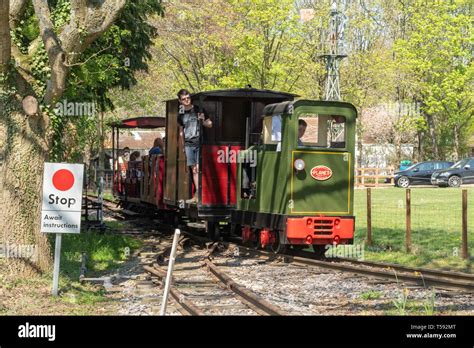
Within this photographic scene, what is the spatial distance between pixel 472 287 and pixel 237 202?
692 cm

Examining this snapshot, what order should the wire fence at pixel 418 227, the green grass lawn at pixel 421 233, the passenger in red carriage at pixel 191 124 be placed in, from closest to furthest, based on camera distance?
the green grass lawn at pixel 421 233 < the wire fence at pixel 418 227 < the passenger in red carriage at pixel 191 124

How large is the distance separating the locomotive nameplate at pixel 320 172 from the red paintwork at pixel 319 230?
2.36 feet

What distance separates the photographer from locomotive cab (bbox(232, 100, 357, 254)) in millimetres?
14133

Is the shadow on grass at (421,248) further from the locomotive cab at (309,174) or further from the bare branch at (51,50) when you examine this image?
the bare branch at (51,50)

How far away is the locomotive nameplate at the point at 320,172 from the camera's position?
46.9 feet

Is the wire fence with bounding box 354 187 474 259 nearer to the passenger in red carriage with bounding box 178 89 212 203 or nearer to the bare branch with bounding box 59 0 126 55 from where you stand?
the passenger in red carriage with bounding box 178 89 212 203

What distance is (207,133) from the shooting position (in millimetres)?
17000

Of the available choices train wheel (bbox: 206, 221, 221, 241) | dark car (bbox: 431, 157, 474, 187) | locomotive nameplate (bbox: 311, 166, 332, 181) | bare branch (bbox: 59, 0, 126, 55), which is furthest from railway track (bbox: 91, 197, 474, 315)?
dark car (bbox: 431, 157, 474, 187)

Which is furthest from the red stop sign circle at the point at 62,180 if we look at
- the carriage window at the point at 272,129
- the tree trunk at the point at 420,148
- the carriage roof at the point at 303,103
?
the tree trunk at the point at 420,148

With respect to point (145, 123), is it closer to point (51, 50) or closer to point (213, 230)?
point (213, 230)

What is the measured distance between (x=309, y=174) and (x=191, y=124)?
3.57 m

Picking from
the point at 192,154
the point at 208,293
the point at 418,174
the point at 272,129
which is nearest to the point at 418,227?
the point at 192,154
